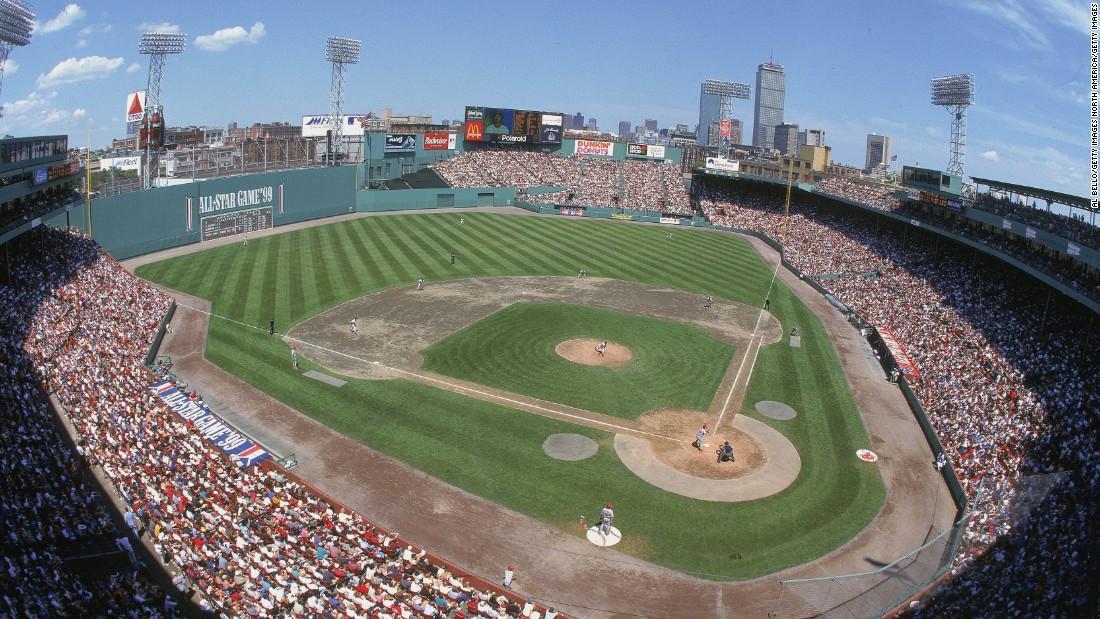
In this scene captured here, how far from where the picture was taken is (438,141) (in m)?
93.2

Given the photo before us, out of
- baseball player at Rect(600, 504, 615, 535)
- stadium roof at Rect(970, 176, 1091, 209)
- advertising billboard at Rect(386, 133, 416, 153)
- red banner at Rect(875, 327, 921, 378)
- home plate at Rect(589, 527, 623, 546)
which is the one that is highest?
advertising billboard at Rect(386, 133, 416, 153)

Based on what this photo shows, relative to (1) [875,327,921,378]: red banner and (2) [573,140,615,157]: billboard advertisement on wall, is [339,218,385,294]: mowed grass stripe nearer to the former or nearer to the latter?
(1) [875,327,921,378]: red banner

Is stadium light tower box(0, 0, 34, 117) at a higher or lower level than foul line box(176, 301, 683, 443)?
higher

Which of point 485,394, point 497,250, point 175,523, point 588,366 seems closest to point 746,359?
point 588,366

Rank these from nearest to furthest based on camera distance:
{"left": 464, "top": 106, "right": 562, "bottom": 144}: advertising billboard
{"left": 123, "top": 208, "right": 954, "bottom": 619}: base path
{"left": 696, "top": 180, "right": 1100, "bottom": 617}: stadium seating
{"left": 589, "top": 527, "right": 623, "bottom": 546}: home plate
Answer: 1. {"left": 696, "top": 180, "right": 1100, "bottom": 617}: stadium seating
2. {"left": 123, "top": 208, "right": 954, "bottom": 619}: base path
3. {"left": 589, "top": 527, "right": 623, "bottom": 546}: home plate
4. {"left": 464, "top": 106, "right": 562, "bottom": 144}: advertising billboard

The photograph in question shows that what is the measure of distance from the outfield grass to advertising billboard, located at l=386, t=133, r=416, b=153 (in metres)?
49.0

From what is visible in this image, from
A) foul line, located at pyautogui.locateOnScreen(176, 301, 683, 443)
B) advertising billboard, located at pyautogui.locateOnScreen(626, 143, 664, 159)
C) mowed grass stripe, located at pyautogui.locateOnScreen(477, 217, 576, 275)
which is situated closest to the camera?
foul line, located at pyautogui.locateOnScreen(176, 301, 683, 443)

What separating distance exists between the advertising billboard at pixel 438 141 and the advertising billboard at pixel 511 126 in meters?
2.38

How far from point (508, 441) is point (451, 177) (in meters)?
66.2

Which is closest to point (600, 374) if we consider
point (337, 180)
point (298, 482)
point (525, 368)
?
point (525, 368)

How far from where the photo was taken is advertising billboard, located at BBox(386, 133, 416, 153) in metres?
86.3

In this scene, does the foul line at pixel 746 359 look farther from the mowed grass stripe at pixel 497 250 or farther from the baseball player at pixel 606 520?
the mowed grass stripe at pixel 497 250

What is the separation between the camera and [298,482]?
22859mm

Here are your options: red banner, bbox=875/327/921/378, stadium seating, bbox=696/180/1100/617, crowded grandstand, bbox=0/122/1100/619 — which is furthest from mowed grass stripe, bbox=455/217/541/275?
red banner, bbox=875/327/921/378
